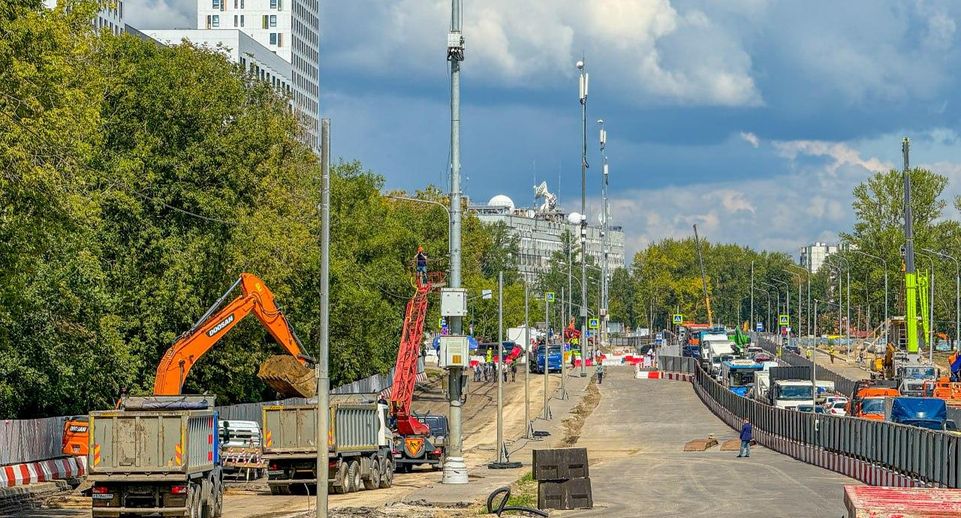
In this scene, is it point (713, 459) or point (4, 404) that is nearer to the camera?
point (4, 404)

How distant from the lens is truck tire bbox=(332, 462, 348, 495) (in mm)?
41375

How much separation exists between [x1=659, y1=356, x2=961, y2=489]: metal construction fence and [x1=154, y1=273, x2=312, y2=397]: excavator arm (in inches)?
681

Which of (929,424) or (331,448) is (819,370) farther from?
(331,448)

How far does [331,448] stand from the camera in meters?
40.8

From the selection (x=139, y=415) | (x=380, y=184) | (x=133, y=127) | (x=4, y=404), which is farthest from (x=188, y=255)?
(x=380, y=184)

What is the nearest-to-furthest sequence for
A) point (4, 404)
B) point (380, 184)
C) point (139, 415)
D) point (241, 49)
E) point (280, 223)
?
point (139, 415) < point (4, 404) < point (280, 223) < point (380, 184) < point (241, 49)

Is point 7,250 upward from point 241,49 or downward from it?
downward

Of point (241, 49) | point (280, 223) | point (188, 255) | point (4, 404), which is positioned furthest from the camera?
point (241, 49)

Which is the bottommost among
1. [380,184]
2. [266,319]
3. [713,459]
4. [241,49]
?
[713,459]

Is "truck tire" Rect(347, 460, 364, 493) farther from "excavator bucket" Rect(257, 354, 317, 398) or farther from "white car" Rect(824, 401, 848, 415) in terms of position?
"white car" Rect(824, 401, 848, 415)

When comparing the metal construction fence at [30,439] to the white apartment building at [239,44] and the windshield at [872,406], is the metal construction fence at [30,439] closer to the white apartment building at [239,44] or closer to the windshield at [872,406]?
the windshield at [872,406]

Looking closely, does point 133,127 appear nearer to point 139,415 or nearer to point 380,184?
point 139,415

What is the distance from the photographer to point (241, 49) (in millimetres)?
173125

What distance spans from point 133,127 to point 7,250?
85.0 feet
